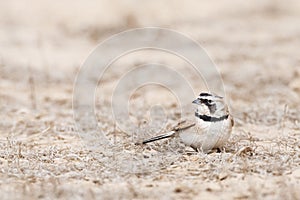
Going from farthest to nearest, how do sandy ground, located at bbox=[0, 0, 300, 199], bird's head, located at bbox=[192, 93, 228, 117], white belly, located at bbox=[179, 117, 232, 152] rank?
bird's head, located at bbox=[192, 93, 228, 117]
white belly, located at bbox=[179, 117, 232, 152]
sandy ground, located at bbox=[0, 0, 300, 199]

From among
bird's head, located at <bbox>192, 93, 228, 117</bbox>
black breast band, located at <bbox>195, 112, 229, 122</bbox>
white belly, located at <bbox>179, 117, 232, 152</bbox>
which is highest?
bird's head, located at <bbox>192, 93, 228, 117</bbox>

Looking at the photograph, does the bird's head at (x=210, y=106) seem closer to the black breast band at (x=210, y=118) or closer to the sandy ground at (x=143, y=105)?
the black breast band at (x=210, y=118)

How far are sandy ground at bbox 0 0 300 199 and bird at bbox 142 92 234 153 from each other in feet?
0.39

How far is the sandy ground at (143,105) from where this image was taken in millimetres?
5016

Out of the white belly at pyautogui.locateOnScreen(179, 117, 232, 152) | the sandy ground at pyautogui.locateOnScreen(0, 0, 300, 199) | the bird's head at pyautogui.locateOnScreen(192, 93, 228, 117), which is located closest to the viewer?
the sandy ground at pyautogui.locateOnScreen(0, 0, 300, 199)

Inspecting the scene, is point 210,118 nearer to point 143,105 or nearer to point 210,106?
point 210,106

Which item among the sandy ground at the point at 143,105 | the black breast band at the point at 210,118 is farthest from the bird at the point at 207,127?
the sandy ground at the point at 143,105

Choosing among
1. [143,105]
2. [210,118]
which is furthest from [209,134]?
[143,105]

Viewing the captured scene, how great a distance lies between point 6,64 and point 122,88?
237 centimetres

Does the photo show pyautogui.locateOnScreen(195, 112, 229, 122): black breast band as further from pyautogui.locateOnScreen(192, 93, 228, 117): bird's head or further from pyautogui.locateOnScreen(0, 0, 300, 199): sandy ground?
pyautogui.locateOnScreen(0, 0, 300, 199): sandy ground

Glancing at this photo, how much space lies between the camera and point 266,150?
19.1 ft

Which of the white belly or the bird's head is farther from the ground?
the bird's head

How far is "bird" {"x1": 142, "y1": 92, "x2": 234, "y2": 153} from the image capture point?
18.5 feet

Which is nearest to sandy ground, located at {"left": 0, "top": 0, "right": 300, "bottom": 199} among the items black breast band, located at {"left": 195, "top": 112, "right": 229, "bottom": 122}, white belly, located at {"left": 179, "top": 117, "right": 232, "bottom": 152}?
white belly, located at {"left": 179, "top": 117, "right": 232, "bottom": 152}
